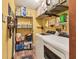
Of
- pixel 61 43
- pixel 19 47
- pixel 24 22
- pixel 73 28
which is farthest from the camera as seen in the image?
pixel 24 22

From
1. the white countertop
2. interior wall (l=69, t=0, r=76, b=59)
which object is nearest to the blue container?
the white countertop

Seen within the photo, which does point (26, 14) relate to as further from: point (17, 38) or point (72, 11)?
point (72, 11)

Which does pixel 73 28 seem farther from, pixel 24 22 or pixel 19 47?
pixel 24 22

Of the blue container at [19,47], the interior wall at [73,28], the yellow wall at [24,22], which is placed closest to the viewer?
the interior wall at [73,28]

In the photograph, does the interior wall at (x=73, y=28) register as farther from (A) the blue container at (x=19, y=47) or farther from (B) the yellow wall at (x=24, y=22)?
(B) the yellow wall at (x=24, y=22)

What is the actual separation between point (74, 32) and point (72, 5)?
0.18 metres

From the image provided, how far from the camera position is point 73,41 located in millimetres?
853

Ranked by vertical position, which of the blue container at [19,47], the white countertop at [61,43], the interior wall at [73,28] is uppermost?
the interior wall at [73,28]

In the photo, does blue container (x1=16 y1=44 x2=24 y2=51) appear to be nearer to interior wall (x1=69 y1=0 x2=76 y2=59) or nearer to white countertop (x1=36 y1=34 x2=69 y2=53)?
white countertop (x1=36 y1=34 x2=69 y2=53)

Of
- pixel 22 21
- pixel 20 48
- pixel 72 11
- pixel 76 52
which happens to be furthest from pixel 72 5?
pixel 22 21

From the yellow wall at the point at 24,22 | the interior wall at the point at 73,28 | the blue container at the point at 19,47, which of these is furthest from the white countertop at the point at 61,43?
the yellow wall at the point at 24,22

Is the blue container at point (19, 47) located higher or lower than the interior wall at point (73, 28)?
lower

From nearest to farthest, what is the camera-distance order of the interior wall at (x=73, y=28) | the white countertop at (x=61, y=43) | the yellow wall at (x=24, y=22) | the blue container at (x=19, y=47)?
the interior wall at (x=73, y=28)
the white countertop at (x=61, y=43)
the blue container at (x=19, y=47)
the yellow wall at (x=24, y=22)

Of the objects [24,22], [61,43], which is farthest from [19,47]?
[61,43]
